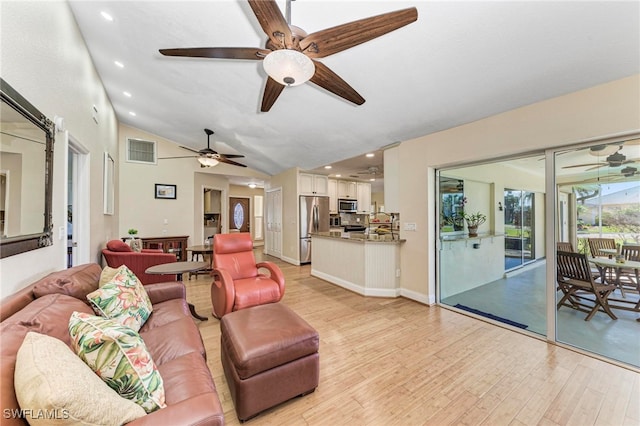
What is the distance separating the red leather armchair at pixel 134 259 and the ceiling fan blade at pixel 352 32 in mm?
3752

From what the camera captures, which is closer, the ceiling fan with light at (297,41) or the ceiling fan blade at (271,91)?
the ceiling fan with light at (297,41)

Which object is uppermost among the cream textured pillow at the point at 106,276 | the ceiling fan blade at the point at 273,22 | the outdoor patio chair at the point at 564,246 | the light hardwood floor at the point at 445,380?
the ceiling fan blade at the point at 273,22

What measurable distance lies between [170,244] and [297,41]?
6.04m

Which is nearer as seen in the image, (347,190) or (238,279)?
(238,279)

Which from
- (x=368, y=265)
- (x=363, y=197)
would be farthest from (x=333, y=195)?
(x=368, y=265)

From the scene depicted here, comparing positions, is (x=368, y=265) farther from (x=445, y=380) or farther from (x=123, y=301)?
(x=123, y=301)

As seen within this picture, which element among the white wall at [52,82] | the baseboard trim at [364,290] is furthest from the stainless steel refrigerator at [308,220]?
the white wall at [52,82]

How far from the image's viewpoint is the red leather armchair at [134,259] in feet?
11.9

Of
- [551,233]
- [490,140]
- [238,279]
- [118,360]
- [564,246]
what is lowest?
[238,279]

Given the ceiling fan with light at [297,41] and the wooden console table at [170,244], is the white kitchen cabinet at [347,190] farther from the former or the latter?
the ceiling fan with light at [297,41]

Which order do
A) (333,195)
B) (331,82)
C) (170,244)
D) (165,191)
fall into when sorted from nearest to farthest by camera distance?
1. (331,82)
2. (170,244)
3. (165,191)
4. (333,195)

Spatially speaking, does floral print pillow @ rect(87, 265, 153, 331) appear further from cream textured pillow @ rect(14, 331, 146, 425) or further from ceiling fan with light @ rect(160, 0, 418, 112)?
ceiling fan with light @ rect(160, 0, 418, 112)

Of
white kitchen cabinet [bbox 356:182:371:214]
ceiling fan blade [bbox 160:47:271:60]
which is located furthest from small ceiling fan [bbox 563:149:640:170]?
white kitchen cabinet [bbox 356:182:371:214]

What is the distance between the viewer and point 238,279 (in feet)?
10.7
